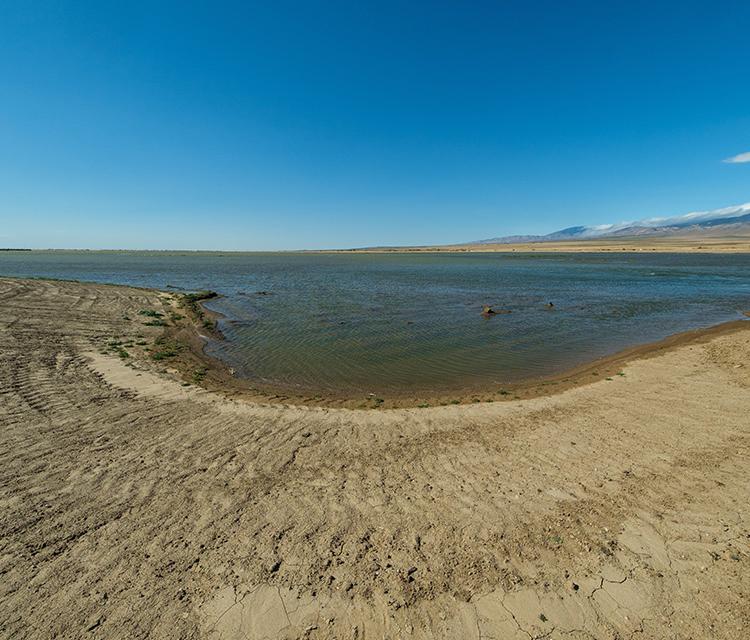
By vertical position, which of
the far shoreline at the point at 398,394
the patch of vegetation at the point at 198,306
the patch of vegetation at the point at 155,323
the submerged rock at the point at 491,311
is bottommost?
the submerged rock at the point at 491,311

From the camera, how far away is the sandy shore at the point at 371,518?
14.5ft

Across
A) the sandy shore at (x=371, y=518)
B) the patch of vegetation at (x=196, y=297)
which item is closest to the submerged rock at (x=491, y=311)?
the sandy shore at (x=371, y=518)

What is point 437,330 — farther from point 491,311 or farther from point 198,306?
point 198,306

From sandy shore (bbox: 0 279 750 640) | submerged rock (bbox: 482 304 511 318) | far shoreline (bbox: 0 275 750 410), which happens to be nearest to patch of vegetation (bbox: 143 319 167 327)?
far shoreline (bbox: 0 275 750 410)

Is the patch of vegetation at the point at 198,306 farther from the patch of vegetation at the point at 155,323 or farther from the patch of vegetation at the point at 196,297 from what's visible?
the patch of vegetation at the point at 155,323

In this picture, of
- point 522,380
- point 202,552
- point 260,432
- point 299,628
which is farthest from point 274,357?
point 299,628

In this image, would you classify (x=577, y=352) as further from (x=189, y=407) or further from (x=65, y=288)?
(x=65, y=288)

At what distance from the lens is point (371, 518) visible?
6.05 metres

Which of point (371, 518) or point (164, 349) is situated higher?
point (371, 518)

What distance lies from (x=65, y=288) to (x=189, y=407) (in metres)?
31.8

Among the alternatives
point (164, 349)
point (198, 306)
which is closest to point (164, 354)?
point (164, 349)

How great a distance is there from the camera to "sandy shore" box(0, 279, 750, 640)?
442 cm

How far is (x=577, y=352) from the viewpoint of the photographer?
18.3 metres

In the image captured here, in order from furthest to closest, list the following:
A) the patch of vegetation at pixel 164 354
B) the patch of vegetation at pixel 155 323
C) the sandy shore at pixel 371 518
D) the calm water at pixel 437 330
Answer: the patch of vegetation at pixel 155 323
the patch of vegetation at pixel 164 354
the calm water at pixel 437 330
the sandy shore at pixel 371 518
